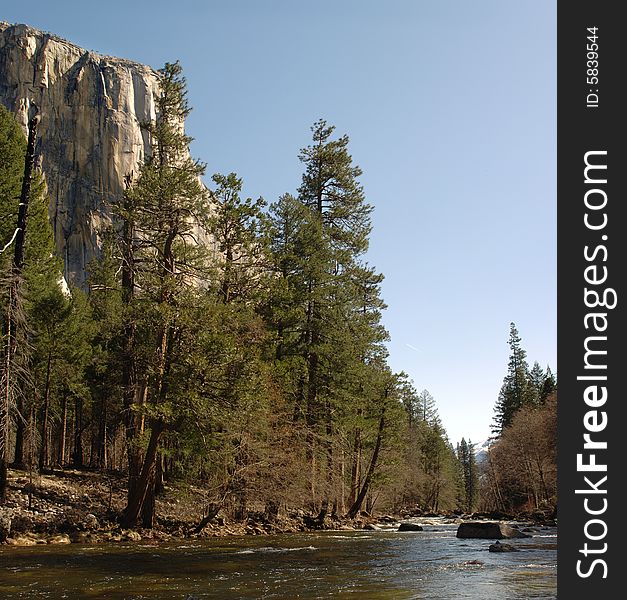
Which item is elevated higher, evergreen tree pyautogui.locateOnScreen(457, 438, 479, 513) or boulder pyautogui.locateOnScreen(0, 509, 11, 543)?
boulder pyautogui.locateOnScreen(0, 509, 11, 543)

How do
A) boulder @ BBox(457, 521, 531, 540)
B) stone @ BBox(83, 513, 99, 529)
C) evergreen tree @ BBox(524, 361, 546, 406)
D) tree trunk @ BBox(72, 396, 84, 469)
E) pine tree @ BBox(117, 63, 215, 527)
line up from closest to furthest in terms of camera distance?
1. stone @ BBox(83, 513, 99, 529)
2. pine tree @ BBox(117, 63, 215, 527)
3. boulder @ BBox(457, 521, 531, 540)
4. tree trunk @ BBox(72, 396, 84, 469)
5. evergreen tree @ BBox(524, 361, 546, 406)

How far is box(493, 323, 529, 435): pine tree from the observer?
7600 cm

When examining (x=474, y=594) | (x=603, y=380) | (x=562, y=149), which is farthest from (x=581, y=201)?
(x=474, y=594)

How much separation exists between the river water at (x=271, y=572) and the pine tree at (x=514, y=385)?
191 feet

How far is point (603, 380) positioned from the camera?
5.76 metres

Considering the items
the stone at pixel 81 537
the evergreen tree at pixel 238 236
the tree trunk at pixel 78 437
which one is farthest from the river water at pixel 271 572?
the tree trunk at pixel 78 437

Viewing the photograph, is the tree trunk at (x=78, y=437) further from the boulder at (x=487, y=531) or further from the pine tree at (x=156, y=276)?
the boulder at (x=487, y=531)

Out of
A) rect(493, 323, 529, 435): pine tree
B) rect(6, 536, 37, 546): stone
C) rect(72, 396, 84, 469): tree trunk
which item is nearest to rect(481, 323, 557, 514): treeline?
rect(493, 323, 529, 435): pine tree

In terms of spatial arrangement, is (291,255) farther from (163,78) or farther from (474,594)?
(474,594)

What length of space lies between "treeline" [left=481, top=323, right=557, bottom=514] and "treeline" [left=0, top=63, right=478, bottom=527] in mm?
15569

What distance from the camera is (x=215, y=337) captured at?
66.7 feet

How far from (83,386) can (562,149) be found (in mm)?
33981

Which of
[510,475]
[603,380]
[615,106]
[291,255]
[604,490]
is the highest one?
[291,255]

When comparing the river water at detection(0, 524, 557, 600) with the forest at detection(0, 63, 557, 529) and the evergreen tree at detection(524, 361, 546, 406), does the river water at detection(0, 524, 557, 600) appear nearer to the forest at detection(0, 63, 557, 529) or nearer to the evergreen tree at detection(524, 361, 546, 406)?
the forest at detection(0, 63, 557, 529)
